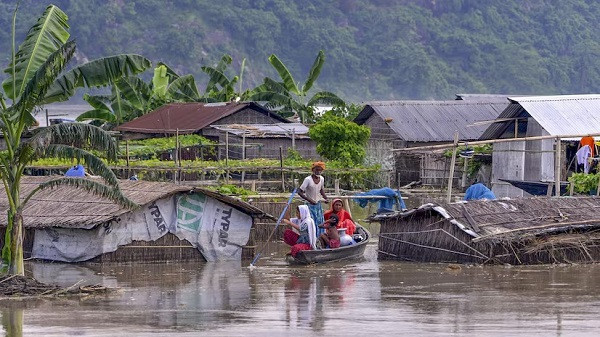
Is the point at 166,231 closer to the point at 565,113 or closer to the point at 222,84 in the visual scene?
the point at 565,113

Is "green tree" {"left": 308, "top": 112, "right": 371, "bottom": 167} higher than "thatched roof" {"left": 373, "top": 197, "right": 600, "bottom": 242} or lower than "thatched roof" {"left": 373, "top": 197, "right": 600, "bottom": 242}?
higher

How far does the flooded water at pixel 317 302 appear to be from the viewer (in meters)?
11.3

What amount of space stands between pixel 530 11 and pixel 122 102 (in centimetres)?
6344

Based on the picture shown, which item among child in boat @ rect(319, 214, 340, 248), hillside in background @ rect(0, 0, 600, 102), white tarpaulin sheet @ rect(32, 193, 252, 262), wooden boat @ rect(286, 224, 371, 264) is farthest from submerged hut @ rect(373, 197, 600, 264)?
hillside in background @ rect(0, 0, 600, 102)

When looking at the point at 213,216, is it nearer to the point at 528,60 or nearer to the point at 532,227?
the point at 532,227

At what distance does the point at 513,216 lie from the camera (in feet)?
55.1

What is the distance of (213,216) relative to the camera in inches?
696

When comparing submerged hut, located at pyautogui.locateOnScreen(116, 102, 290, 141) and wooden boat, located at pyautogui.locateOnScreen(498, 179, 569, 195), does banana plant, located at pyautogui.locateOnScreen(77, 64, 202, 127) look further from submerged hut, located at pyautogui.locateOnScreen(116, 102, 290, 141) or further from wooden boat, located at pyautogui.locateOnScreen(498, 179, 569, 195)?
wooden boat, located at pyautogui.locateOnScreen(498, 179, 569, 195)

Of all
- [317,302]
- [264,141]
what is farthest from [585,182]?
[264,141]

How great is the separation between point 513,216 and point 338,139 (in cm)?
1432

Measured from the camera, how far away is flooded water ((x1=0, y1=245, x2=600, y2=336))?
1129cm

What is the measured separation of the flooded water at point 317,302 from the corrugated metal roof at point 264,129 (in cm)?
1522

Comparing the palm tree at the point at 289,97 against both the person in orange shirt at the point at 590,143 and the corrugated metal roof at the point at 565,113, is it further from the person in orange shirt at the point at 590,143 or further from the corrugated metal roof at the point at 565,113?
the person in orange shirt at the point at 590,143

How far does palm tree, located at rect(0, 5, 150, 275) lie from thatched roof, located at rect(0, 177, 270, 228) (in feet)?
8.20
